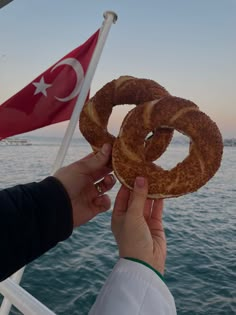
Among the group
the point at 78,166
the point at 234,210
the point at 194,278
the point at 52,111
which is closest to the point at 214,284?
the point at 194,278

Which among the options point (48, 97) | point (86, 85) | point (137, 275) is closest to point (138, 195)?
point (137, 275)

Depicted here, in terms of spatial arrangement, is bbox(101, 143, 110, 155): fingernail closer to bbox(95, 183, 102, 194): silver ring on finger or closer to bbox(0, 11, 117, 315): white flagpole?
bbox(95, 183, 102, 194): silver ring on finger

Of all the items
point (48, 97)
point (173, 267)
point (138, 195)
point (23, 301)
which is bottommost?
point (173, 267)

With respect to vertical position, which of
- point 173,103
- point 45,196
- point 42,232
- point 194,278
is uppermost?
point 173,103

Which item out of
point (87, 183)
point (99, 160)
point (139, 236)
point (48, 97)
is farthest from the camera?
point (48, 97)

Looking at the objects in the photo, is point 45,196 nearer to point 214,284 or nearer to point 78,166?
point 78,166

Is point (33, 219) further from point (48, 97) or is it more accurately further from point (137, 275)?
point (48, 97)
